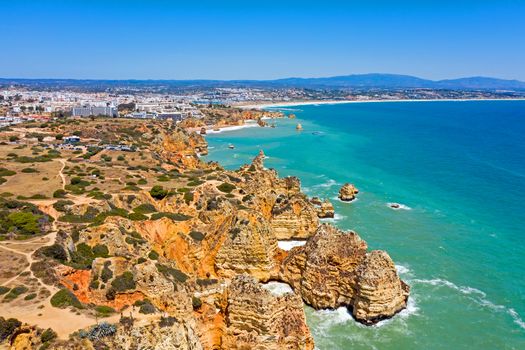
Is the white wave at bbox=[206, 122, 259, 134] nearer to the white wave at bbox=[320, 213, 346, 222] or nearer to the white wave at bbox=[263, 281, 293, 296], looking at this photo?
the white wave at bbox=[320, 213, 346, 222]

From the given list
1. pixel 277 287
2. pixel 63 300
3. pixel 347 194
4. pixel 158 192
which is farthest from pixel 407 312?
pixel 347 194

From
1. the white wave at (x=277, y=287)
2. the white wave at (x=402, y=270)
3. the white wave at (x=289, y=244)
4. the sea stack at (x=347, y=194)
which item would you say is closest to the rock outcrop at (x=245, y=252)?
the white wave at (x=277, y=287)

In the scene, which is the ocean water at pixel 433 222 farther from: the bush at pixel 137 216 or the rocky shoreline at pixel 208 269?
the bush at pixel 137 216

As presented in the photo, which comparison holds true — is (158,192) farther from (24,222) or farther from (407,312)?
(407,312)

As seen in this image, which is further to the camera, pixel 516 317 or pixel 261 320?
pixel 516 317

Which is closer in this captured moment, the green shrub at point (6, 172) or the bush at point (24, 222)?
the bush at point (24, 222)

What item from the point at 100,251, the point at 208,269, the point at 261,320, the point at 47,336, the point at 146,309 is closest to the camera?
the point at 47,336

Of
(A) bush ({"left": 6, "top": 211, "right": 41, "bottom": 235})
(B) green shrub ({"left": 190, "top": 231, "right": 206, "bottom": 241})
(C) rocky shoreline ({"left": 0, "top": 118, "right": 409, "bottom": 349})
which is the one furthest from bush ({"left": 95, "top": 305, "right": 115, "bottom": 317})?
(B) green shrub ({"left": 190, "top": 231, "right": 206, "bottom": 241})
